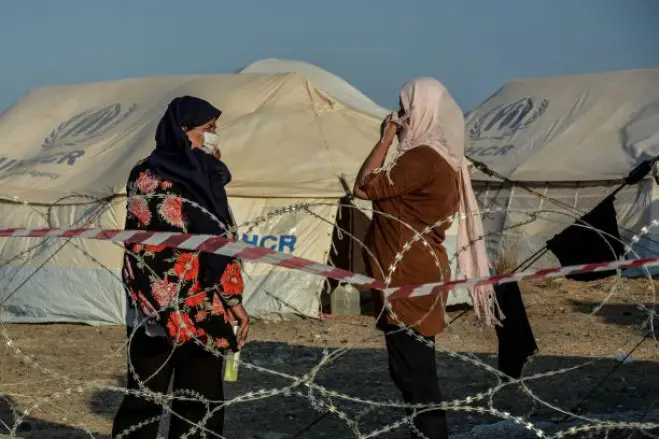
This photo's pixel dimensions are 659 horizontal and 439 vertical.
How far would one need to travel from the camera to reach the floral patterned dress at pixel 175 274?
470cm

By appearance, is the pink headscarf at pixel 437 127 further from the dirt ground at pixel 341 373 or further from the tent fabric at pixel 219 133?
the tent fabric at pixel 219 133

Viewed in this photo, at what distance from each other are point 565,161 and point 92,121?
602 centimetres

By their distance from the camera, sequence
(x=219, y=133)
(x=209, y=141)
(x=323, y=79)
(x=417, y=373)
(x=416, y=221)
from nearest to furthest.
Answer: (x=417, y=373) → (x=416, y=221) → (x=209, y=141) → (x=219, y=133) → (x=323, y=79)

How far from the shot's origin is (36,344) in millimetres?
11219

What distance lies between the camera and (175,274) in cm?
472

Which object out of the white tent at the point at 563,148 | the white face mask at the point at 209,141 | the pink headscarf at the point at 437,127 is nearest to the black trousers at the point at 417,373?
the pink headscarf at the point at 437,127

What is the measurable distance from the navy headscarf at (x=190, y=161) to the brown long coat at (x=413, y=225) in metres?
0.53

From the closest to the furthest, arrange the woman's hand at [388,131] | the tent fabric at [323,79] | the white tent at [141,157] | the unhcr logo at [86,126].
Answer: the woman's hand at [388,131] → the white tent at [141,157] → the unhcr logo at [86,126] → the tent fabric at [323,79]

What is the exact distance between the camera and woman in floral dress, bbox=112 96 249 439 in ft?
15.5

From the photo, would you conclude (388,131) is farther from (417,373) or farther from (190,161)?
(417,373)

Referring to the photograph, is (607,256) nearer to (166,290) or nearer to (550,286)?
(166,290)

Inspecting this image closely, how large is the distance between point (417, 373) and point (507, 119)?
14.8 metres

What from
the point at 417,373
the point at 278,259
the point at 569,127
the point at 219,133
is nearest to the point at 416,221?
the point at 417,373

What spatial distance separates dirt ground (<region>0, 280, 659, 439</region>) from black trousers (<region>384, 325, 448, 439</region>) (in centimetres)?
15
